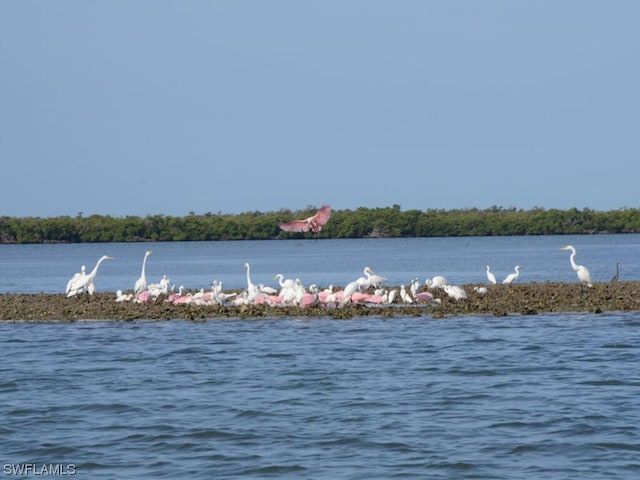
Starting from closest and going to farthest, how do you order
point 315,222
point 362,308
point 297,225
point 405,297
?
point 315,222 → point 297,225 → point 362,308 → point 405,297

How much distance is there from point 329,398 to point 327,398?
3 cm

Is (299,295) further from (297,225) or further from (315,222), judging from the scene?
(315,222)

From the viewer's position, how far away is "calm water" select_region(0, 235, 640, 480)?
12.6 metres

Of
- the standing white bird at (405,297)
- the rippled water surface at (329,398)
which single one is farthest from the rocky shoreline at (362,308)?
the rippled water surface at (329,398)

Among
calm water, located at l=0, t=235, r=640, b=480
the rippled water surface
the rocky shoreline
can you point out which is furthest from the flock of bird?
the rippled water surface

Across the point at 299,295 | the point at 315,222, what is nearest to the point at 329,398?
the point at 315,222

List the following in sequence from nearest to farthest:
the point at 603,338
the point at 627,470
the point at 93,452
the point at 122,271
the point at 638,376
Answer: the point at 627,470
the point at 93,452
the point at 638,376
the point at 603,338
the point at 122,271

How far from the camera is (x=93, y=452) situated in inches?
519

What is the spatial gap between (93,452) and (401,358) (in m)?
7.09

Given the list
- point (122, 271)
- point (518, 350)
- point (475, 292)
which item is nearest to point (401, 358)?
point (518, 350)

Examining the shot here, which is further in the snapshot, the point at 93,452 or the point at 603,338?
the point at 603,338

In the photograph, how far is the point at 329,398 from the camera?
632 inches

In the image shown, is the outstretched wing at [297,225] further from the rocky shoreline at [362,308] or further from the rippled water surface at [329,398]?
the rippled water surface at [329,398]

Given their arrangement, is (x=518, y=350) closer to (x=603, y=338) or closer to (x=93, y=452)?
(x=603, y=338)
